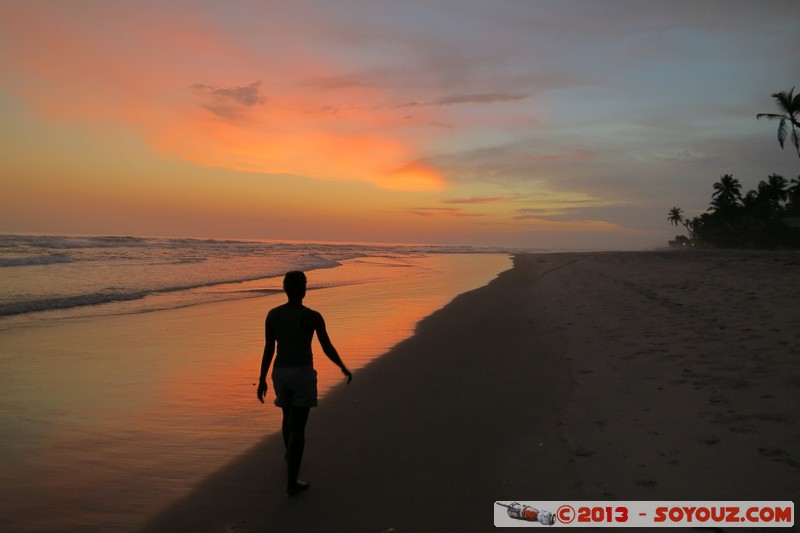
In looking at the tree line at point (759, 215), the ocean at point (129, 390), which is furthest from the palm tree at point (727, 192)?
the ocean at point (129, 390)

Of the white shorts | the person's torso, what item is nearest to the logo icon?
the white shorts

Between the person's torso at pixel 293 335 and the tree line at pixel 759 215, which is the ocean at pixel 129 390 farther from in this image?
the tree line at pixel 759 215

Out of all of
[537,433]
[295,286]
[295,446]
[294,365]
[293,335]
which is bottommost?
[537,433]

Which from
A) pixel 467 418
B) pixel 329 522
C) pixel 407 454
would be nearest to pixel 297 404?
pixel 329 522

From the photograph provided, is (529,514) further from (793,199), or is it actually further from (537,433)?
(793,199)

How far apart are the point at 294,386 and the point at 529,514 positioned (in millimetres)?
2248

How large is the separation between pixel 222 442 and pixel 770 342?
8167 millimetres

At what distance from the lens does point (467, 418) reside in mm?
6402

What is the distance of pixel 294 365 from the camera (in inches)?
184

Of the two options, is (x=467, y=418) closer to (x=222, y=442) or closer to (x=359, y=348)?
(x=222, y=442)

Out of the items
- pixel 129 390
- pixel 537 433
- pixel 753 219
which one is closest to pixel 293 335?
pixel 537 433

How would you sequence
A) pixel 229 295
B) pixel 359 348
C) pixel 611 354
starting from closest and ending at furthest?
pixel 611 354, pixel 359 348, pixel 229 295

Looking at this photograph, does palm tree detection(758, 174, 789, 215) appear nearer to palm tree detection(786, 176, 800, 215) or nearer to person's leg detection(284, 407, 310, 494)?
palm tree detection(786, 176, 800, 215)

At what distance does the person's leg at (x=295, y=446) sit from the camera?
4527mm
